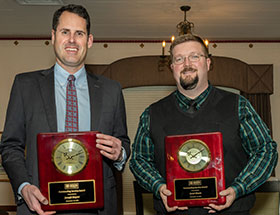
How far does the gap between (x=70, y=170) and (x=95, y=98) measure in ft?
1.22

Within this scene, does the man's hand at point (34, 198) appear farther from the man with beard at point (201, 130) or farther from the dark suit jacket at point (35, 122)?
the man with beard at point (201, 130)

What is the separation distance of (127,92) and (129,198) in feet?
5.88

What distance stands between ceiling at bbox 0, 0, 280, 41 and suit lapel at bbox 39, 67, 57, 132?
314 cm

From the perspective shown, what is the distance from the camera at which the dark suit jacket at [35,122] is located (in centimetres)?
179

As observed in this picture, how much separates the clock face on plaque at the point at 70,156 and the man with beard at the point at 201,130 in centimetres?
41

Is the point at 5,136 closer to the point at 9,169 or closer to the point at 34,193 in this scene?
the point at 9,169

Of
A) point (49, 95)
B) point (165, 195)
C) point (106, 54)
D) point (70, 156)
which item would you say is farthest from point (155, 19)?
point (70, 156)

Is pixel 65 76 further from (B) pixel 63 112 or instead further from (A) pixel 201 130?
(A) pixel 201 130

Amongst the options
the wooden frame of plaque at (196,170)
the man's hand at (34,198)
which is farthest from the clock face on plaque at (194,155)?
the man's hand at (34,198)

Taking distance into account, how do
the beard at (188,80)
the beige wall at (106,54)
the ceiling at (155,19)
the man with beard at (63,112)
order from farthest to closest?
the beige wall at (106,54), the ceiling at (155,19), the beard at (188,80), the man with beard at (63,112)

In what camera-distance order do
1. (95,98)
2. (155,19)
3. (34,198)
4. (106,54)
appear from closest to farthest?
(34,198)
(95,98)
(155,19)
(106,54)

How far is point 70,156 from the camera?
1720 mm

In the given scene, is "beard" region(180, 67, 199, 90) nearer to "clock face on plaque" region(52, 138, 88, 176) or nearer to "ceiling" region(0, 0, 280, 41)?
"clock face on plaque" region(52, 138, 88, 176)

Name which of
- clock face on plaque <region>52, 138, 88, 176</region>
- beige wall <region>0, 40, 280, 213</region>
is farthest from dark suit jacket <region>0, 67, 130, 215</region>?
beige wall <region>0, 40, 280, 213</region>
